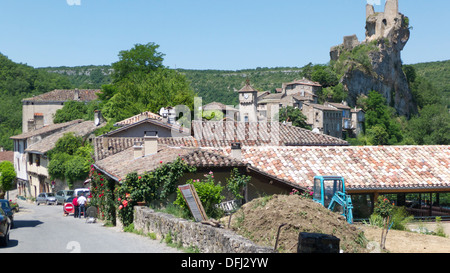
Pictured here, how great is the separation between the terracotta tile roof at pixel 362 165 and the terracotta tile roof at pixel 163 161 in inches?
159

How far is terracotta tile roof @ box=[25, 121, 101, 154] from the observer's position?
54031mm

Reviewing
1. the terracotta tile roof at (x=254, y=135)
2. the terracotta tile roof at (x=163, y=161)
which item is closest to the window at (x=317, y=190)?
the terracotta tile roof at (x=163, y=161)

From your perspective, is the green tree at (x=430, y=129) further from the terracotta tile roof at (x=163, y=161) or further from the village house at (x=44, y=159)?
the terracotta tile roof at (x=163, y=161)

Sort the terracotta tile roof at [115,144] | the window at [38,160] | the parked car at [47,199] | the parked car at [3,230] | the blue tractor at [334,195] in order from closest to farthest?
the parked car at [3,230]
the blue tractor at [334,195]
the terracotta tile roof at [115,144]
the parked car at [47,199]
the window at [38,160]

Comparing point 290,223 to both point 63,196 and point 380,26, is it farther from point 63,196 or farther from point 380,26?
point 380,26

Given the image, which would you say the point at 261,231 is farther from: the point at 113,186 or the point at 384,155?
the point at 384,155

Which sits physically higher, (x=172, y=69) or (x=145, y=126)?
(x=172, y=69)

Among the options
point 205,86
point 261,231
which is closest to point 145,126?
point 261,231

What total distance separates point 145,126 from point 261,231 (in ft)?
80.8

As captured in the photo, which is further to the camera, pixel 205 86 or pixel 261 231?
pixel 205 86

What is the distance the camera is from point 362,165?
1079 inches

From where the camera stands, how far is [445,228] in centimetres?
2462

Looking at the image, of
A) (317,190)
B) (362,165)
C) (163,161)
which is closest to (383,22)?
(362,165)

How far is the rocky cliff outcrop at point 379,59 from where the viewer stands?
439 feet
